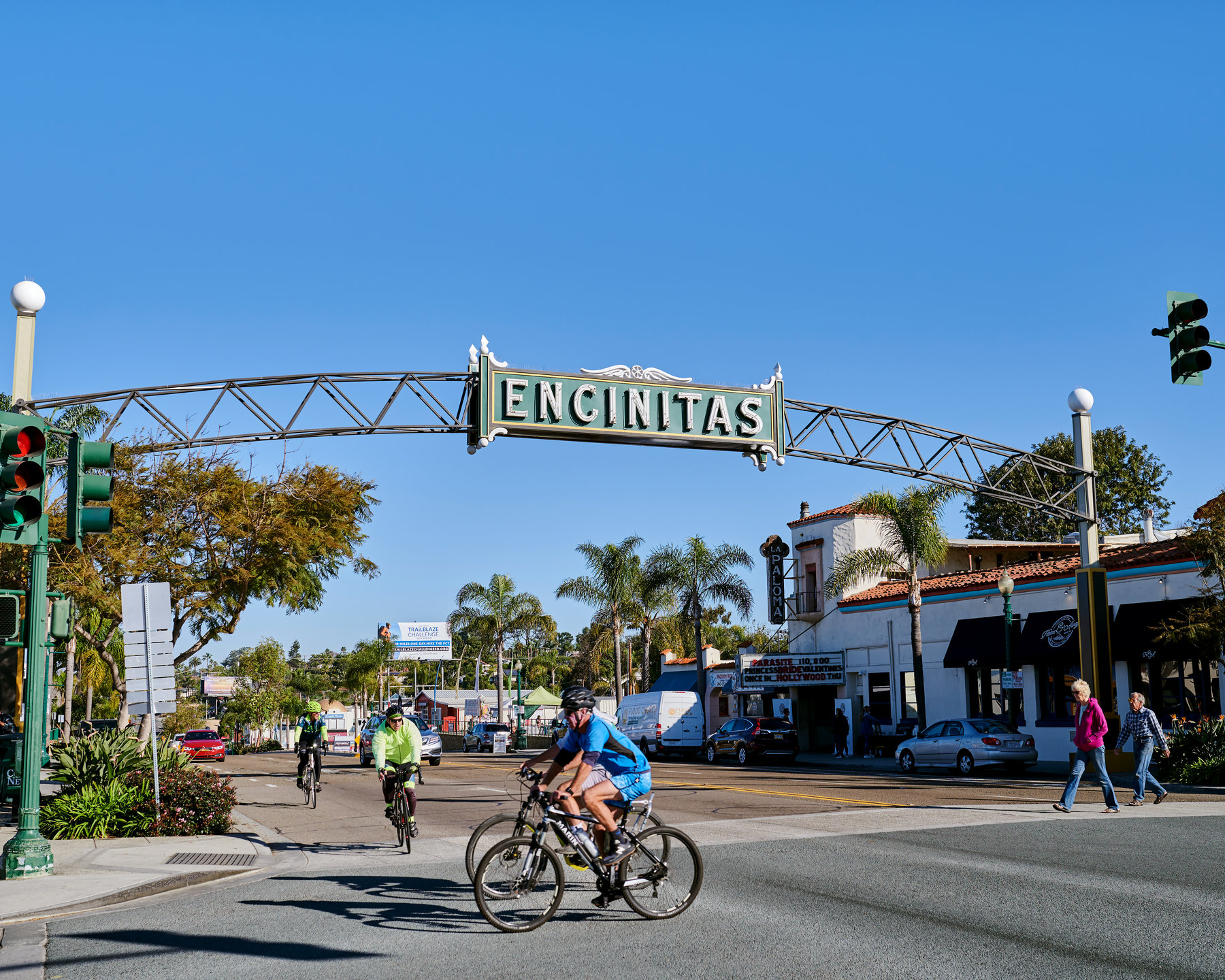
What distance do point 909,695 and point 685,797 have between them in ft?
67.2

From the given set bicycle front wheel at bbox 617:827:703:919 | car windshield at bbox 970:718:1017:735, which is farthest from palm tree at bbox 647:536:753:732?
bicycle front wheel at bbox 617:827:703:919

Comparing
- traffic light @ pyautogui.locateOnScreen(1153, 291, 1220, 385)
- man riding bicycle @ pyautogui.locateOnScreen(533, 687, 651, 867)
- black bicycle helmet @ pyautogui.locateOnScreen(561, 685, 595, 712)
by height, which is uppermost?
traffic light @ pyautogui.locateOnScreen(1153, 291, 1220, 385)

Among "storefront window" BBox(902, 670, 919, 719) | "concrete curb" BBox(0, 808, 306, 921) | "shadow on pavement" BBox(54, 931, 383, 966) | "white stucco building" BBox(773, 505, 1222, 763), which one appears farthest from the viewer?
"storefront window" BBox(902, 670, 919, 719)

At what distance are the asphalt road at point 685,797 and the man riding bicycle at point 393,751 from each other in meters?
1.74

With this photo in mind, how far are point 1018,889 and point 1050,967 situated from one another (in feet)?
9.32

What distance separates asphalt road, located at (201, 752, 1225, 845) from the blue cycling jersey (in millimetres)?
7022

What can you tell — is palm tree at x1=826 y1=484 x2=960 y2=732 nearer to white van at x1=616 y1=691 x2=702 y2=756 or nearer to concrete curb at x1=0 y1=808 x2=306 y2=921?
white van at x1=616 y1=691 x2=702 y2=756

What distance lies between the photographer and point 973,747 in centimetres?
2853

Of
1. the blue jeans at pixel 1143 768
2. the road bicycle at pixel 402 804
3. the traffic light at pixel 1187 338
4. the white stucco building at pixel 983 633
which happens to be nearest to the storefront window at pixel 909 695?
the white stucco building at pixel 983 633

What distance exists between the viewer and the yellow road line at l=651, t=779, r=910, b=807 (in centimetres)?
1839

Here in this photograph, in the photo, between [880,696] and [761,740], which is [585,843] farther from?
[880,696]

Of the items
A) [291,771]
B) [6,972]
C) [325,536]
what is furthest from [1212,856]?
[291,771]

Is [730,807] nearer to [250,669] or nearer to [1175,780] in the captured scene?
[1175,780]

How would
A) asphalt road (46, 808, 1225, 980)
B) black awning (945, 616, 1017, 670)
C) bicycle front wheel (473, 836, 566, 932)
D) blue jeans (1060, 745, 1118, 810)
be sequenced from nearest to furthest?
1. asphalt road (46, 808, 1225, 980)
2. bicycle front wheel (473, 836, 566, 932)
3. blue jeans (1060, 745, 1118, 810)
4. black awning (945, 616, 1017, 670)
